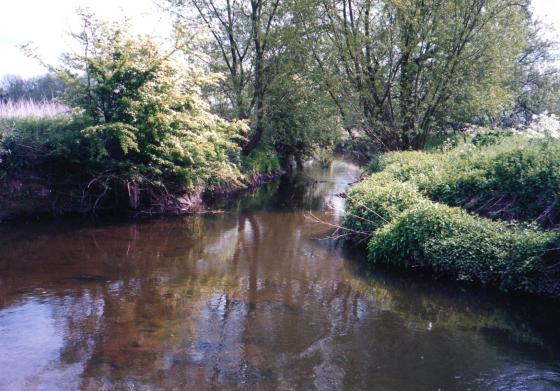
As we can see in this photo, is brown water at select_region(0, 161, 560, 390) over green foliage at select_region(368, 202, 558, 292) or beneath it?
beneath

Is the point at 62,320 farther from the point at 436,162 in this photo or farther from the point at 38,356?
the point at 436,162

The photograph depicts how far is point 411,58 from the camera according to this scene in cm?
1817

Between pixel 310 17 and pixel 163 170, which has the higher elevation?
pixel 310 17

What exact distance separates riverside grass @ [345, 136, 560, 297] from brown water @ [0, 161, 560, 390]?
0.47 metres

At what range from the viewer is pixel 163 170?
14305 mm

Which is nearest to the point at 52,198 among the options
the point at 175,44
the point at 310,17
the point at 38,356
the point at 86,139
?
the point at 86,139

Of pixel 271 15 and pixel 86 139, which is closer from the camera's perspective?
pixel 86 139

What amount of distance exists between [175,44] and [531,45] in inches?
849

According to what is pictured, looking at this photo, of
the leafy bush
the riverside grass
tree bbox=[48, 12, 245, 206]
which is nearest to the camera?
the riverside grass

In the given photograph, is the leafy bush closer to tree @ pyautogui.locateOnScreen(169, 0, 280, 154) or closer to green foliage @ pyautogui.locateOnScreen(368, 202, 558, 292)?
green foliage @ pyautogui.locateOnScreen(368, 202, 558, 292)

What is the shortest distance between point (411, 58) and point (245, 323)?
1460cm

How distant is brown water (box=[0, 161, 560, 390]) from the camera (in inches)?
215

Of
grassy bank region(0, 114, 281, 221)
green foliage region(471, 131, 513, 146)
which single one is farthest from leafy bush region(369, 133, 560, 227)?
grassy bank region(0, 114, 281, 221)

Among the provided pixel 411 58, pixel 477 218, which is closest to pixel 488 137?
pixel 411 58
